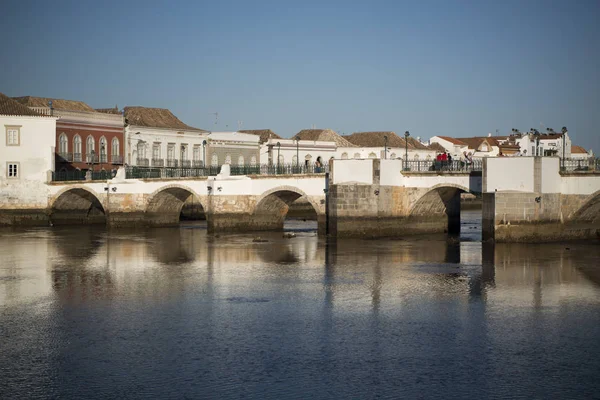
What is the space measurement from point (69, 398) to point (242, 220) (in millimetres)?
24818

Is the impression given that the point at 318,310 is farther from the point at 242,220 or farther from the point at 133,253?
the point at 242,220

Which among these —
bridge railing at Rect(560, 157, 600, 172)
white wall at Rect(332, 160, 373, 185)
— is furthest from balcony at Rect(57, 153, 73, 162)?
bridge railing at Rect(560, 157, 600, 172)

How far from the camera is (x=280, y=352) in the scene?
13211 millimetres

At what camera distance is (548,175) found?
27.7m

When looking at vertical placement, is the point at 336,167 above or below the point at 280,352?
above

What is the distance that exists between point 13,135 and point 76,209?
4.95 m

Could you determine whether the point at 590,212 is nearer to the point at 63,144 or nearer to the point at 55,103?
the point at 63,144

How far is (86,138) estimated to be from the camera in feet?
148

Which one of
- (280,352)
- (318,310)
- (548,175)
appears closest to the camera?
(280,352)

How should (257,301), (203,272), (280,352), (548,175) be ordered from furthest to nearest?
1. (548,175)
2. (203,272)
3. (257,301)
4. (280,352)

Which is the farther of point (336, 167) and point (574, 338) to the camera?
point (336, 167)

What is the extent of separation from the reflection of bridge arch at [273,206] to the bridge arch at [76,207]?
9313 millimetres

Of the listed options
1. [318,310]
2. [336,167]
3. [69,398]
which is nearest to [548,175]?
[336,167]

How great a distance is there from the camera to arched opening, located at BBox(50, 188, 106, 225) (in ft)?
138
